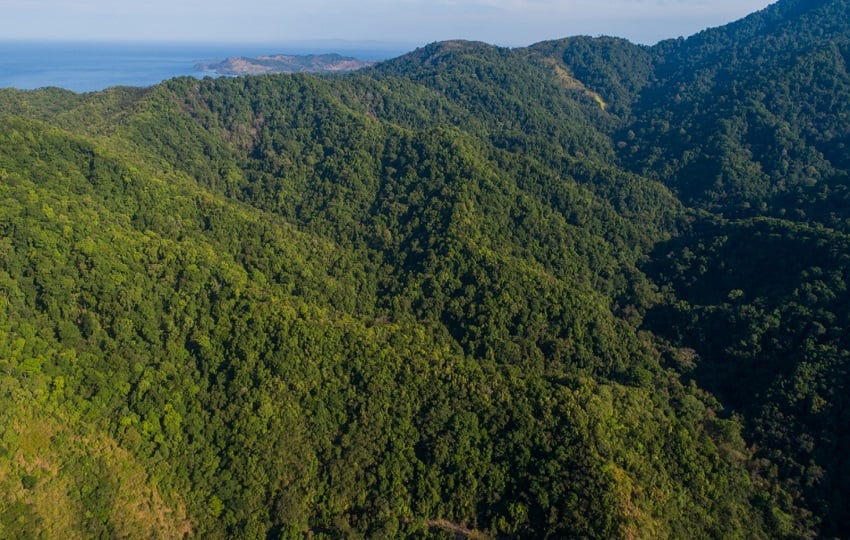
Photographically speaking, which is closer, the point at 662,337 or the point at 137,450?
the point at 137,450

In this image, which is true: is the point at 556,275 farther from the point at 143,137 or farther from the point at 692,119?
the point at 692,119

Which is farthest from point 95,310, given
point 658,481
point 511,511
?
point 658,481

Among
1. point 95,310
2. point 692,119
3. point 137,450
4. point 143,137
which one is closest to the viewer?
point 137,450

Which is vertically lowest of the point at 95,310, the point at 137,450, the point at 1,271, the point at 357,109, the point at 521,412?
the point at 137,450

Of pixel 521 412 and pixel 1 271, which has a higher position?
pixel 1 271

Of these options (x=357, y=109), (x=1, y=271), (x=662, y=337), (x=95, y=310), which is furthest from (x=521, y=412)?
(x=357, y=109)

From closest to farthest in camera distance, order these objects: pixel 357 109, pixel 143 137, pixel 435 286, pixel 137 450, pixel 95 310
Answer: pixel 137 450, pixel 95 310, pixel 435 286, pixel 143 137, pixel 357 109
